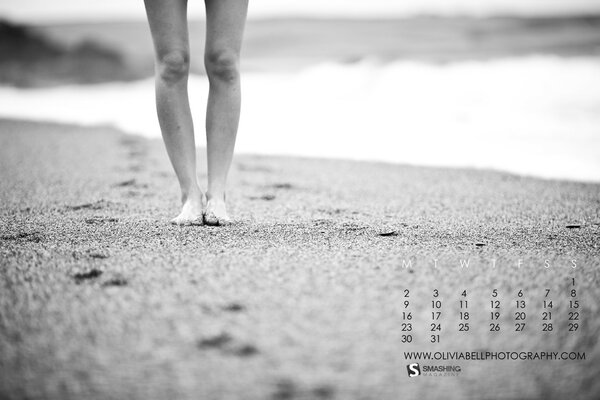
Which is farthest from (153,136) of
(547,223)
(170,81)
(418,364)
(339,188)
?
(418,364)

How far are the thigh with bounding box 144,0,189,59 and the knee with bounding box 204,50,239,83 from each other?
102 millimetres

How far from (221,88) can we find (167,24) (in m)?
0.31

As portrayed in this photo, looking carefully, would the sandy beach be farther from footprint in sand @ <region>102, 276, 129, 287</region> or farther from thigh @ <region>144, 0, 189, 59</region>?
thigh @ <region>144, 0, 189, 59</region>

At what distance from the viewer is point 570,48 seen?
10797 mm

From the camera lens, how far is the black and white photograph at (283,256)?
3.66 feet

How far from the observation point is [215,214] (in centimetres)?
230

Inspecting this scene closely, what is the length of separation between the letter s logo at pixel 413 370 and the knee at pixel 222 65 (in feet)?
4.97

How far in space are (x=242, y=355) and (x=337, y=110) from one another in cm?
631

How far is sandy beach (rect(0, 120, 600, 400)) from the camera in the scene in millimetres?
1088

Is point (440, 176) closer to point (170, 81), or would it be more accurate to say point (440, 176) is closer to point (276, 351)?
point (170, 81)

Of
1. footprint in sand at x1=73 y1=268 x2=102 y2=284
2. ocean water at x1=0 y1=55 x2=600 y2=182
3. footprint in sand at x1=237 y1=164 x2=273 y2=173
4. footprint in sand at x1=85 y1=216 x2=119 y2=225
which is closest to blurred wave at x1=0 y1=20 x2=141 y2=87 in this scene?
ocean water at x1=0 y1=55 x2=600 y2=182

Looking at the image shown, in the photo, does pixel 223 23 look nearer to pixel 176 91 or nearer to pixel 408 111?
pixel 176 91

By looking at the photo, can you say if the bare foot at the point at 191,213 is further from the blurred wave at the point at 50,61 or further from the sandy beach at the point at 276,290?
the blurred wave at the point at 50,61

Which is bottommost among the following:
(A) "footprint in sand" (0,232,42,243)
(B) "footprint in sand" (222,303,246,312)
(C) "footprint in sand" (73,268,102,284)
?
(B) "footprint in sand" (222,303,246,312)
